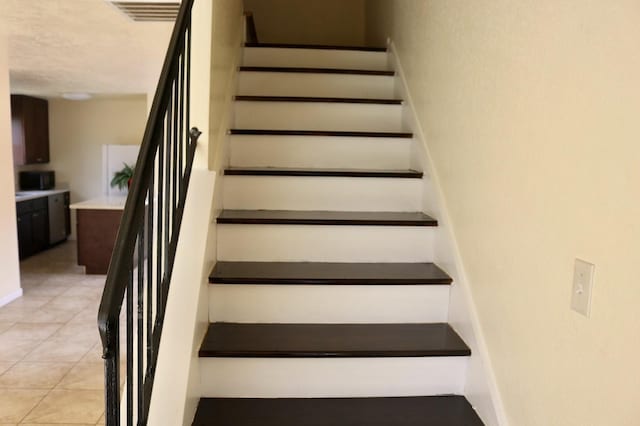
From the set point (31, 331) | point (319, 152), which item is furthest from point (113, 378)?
point (31, 331)

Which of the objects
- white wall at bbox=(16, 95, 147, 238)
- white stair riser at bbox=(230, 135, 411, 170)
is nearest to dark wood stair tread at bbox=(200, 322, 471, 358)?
white stair riser at bbox=(230, 135, 411, 170)

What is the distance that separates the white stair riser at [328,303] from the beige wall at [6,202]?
355 cm

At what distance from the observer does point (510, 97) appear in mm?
1408

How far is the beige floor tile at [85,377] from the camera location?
3098mm

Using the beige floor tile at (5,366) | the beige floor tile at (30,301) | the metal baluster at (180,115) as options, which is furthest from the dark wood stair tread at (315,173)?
the beige floor tile at (30,301)

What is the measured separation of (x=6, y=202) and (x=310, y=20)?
3.29 metres

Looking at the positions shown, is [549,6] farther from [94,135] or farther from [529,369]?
[94,135]

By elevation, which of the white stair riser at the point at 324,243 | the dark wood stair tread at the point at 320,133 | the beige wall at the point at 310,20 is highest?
the beige wall at the point at 310,20

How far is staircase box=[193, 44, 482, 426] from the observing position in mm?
1640

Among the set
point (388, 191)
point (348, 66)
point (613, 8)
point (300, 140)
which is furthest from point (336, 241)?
point (348, 66)

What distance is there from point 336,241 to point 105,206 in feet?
14.2

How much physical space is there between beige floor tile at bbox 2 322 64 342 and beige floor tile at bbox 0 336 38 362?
7 centimetres

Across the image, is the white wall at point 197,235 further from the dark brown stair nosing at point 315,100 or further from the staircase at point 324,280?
the dark brown stair nosing at point 315,100

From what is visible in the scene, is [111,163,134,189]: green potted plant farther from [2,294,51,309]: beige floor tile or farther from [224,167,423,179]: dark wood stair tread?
[224,167,423,179]: dark wood stair tread
